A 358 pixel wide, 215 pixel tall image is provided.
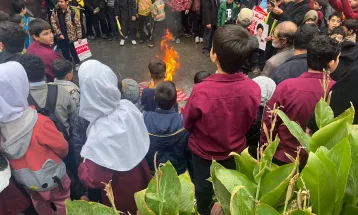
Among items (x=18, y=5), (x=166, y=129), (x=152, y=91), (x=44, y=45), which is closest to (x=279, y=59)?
(x=152, y=91)

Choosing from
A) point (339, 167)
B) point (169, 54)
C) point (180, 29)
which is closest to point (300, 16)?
point (169, 54)

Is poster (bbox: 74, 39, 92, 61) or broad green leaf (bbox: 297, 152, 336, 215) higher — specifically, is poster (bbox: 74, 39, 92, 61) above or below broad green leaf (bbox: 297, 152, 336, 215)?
below

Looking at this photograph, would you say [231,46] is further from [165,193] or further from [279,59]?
[279,59]

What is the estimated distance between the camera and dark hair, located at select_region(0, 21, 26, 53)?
13.4ft

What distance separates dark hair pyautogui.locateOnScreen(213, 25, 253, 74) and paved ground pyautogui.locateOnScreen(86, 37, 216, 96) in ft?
14.2

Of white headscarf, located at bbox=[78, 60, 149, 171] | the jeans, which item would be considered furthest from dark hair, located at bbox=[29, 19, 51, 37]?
the jeans

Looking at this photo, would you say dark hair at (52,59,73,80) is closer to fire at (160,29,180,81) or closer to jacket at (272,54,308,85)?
jacket at (272,54,308,85)

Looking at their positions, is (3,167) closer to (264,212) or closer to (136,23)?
(264,212)

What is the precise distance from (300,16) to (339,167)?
5232 millimetres

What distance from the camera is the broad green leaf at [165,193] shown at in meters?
0.98

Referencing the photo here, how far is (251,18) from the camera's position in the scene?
19.9ft

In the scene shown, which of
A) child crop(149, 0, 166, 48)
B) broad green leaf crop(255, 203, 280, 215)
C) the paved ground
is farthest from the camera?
child crop(149, 0, 166, 48)

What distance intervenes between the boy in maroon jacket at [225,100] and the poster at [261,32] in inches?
144

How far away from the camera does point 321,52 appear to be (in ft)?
9.02
